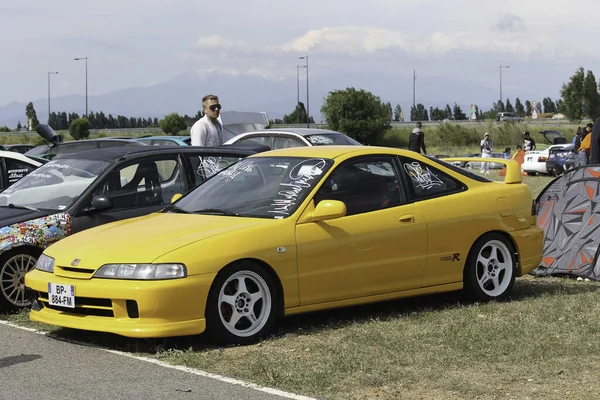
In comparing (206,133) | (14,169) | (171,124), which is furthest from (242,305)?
(171,124)

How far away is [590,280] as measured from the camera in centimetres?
960

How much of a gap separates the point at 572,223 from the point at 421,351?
4.33 meters

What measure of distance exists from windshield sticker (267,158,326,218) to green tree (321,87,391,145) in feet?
172

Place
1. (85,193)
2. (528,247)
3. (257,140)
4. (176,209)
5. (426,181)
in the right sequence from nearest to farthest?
1. (176,209)
2. (426,181)
3. (528,247)
4. (85,193)
5. (257,140)

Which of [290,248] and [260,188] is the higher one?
[260,188]

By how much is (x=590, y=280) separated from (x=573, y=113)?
76.9 metres

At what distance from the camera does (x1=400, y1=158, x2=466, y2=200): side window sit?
7.92 meters

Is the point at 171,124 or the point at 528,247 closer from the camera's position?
the point at 528,247

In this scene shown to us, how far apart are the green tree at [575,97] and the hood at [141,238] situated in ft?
261

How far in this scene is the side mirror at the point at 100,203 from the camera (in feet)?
28.0

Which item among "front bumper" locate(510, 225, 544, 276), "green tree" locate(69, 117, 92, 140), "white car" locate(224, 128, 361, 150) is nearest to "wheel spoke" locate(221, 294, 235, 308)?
"front bumper" locate(510, 225, 544, 276)

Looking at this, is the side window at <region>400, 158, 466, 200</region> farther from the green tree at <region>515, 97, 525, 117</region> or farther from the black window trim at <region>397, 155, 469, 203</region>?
the green tree at <region>515, 97, 525, 117</region>

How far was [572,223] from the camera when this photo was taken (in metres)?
10.0

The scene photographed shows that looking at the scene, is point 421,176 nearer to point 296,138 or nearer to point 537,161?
point 296,138
